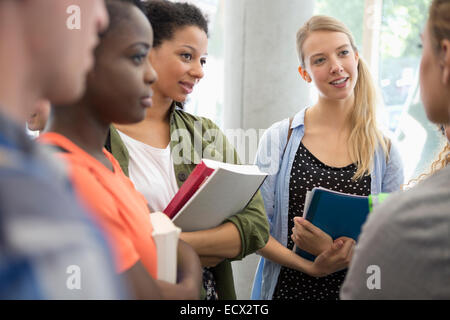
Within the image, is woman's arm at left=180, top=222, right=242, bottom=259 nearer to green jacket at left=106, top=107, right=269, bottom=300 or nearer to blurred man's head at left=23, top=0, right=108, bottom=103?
green jacket at left=106, top=107, right=269, bottom=300

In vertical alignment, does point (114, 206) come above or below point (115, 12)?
below

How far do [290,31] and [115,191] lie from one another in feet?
8.25

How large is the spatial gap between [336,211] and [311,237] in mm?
173

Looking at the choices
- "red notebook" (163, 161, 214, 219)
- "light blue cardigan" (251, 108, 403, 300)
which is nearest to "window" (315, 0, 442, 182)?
"light blue cardigan" (251, 108, 403, 300)

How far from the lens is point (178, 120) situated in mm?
1657

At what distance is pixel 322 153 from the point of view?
2.12 m

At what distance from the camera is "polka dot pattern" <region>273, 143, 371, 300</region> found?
193 centimetres

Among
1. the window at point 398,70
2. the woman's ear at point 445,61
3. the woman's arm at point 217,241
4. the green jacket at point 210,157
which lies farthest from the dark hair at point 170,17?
Result: the window at point 398,70

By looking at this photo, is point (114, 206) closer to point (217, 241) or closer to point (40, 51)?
point (40, 51)

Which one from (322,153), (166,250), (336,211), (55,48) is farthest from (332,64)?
(55,48)

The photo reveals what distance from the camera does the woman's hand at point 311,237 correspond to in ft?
5.41

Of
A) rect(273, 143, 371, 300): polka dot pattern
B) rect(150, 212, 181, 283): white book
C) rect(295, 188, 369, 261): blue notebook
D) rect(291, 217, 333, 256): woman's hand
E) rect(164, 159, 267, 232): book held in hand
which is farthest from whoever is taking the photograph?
rect(273, 143, 371, 300): polka dot pattern

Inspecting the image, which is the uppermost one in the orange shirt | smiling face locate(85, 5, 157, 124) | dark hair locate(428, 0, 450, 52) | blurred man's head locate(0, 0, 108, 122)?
dark hair locate(428, 0, 450, 52)

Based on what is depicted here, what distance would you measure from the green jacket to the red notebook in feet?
0.76
